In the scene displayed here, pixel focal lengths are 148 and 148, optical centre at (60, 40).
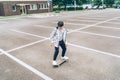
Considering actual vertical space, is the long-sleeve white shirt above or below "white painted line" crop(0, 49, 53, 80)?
above

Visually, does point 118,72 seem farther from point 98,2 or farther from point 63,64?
point 98,2

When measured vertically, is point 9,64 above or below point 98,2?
below

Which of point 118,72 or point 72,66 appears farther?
point 72,66

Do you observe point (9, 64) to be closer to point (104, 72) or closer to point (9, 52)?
point (9, 52)

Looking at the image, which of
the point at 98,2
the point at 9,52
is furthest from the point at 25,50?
the point at 98,2

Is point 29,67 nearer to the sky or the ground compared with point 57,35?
nearer to the ground

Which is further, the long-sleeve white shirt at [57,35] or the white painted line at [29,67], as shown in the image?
the long-sleeve white shirt at [57,35]

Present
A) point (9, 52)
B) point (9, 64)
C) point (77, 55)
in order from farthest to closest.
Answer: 1. point (9, 52)
2. point (77, 55)
3. point (9, 64)

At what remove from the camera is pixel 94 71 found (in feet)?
16.5

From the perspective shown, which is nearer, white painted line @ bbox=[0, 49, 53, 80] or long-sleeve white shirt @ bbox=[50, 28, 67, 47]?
white painted line @ bbox=[0, 49, 53, 80]

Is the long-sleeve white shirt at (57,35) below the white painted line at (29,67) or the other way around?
the other way around

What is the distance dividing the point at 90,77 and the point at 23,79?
210cm

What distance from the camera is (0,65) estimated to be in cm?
583

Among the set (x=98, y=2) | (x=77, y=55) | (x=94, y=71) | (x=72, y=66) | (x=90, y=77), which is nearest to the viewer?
(x=90, y=77)
